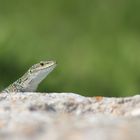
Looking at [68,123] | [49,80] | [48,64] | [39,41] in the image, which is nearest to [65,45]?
[39,41]

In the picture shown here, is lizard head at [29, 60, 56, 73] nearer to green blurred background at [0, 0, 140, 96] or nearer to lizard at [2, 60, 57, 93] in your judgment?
lizard at [2, 60, 57, 93]

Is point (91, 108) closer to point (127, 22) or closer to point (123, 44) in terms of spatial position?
point (123, 44)

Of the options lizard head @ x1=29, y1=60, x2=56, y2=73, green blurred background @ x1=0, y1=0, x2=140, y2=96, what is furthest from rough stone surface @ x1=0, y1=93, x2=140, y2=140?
green blurred background @ x1=0, y1=0, x2=140, y2=96

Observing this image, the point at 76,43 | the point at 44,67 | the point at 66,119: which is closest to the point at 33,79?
the point at 44,67

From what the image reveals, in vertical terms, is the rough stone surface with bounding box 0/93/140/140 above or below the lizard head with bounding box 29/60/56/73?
above

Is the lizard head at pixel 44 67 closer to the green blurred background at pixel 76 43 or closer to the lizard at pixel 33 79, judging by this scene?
the lizard at pixel 33 79

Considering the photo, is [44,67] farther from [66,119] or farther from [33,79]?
[66,119]

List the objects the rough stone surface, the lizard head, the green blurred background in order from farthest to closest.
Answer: the green blurred background
the lizard head
the rough stone surface
